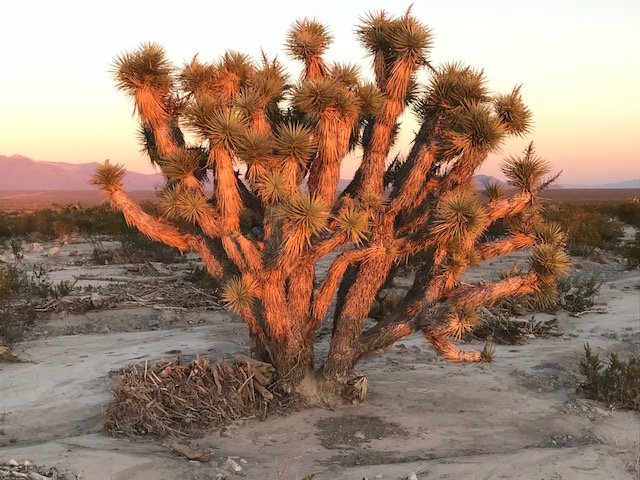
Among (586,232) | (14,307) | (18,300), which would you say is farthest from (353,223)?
(586,232)

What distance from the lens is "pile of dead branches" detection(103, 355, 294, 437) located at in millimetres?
5559

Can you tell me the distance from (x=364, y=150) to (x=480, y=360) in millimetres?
2553

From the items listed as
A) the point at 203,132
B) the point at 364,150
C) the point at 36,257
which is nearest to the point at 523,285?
the point at 364,150

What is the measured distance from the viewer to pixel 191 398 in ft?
18.9

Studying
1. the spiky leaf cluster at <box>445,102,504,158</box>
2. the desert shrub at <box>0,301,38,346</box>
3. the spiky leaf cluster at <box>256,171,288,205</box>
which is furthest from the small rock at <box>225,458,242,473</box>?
the desert shrub at <box>0,301,38,346</box>

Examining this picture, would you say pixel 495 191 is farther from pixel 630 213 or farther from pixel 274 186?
pixel 630 213

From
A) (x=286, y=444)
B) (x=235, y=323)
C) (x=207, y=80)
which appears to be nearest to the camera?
(x=286, y=444)

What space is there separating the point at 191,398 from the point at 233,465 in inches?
44.1

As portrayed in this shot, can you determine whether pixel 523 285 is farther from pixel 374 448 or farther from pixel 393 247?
pixel 374 448

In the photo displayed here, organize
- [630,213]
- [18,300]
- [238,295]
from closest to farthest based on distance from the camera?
[238,295]
[18,300]
[630,213]

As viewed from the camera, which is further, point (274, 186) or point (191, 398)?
point (191, 398)

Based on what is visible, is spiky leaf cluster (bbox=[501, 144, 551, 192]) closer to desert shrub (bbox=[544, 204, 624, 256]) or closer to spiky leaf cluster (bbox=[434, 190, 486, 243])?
spiky leaf cluster (bbox=[434, 190, 486, 243])

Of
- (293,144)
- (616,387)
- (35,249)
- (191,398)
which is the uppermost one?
(293,144)

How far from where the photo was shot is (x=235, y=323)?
33.6ft
